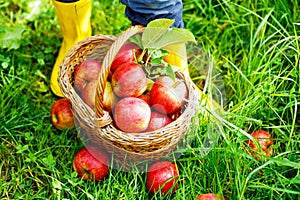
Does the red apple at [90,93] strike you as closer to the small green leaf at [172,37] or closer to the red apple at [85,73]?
the red apple at [85,73]

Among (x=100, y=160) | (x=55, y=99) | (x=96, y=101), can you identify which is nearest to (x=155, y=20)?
(x=96, y=101)

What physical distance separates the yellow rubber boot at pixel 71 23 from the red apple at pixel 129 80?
0.47 meters

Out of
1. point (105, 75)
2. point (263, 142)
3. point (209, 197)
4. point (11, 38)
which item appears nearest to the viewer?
point (105, 75)

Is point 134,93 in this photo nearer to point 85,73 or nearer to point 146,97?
point 146,97

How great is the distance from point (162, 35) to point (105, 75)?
1.05 feet

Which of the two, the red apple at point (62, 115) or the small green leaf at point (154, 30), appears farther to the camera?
the red apple at point (62, 115)

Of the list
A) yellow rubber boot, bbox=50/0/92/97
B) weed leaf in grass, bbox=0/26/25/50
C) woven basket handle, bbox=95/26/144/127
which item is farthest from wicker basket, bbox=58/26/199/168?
weed leaf in grass, bbox=0/26/25/50

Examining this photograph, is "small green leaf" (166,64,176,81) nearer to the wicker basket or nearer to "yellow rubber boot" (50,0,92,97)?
the wicker basket

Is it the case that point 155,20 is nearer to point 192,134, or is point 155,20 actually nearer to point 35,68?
point 192,134

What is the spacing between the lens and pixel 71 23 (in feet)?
7.97

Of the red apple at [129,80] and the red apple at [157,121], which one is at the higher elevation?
the red apple at [129,80]

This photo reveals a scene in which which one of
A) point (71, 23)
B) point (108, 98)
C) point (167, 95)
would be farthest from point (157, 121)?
point (71, 23)

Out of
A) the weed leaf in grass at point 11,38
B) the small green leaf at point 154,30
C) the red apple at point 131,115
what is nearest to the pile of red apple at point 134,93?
the red apple at point 131,115

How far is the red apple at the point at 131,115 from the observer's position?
1.95 metres
